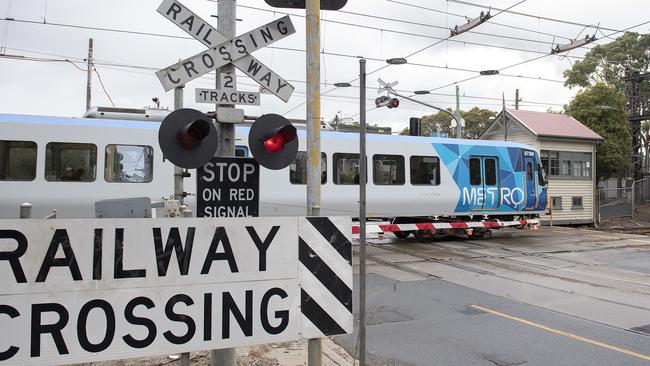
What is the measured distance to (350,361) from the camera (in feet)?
17.4

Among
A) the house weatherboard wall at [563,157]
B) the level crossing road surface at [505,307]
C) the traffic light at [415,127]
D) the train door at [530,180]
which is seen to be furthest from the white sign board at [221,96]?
the house weatherboard wall at [563,157]

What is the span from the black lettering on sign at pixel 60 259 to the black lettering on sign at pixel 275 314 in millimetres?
1109

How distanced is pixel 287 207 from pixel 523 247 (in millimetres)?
8111

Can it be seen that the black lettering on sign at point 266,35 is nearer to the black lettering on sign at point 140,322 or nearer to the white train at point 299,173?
the black lettering on sign at point 140,322

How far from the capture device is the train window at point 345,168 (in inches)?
544

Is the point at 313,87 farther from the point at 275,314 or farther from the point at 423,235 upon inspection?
the point at 423,235

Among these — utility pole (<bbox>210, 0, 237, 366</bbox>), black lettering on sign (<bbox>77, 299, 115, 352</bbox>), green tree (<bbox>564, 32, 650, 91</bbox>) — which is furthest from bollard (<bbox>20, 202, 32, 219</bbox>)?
green tree (<bbox>564, 32, 650, 91</bbox>)

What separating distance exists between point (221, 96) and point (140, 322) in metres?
1.87

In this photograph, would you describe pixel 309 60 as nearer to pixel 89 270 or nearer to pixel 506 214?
pixel 89 270

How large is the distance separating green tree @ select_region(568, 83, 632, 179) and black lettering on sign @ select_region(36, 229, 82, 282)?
32130mm

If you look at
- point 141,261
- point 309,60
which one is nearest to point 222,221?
point 141,261

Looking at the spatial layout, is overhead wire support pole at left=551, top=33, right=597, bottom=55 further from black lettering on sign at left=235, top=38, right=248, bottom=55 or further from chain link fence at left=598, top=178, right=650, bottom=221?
black lettering on sign at left=235, top=38, right=248, bottom=55

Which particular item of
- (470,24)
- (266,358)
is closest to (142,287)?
(266,358)

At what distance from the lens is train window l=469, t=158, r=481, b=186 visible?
643 inches
